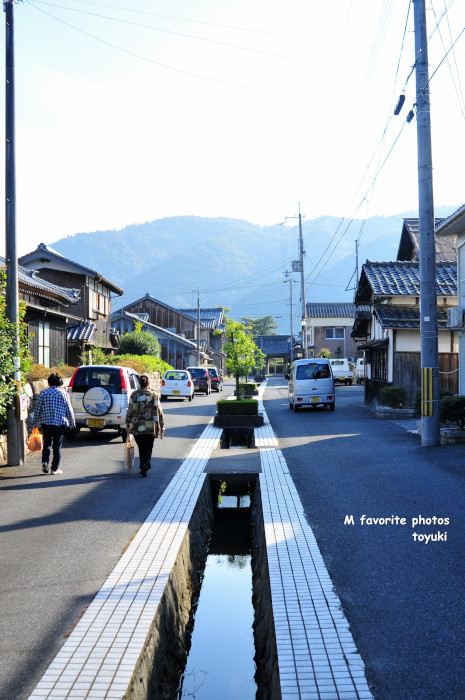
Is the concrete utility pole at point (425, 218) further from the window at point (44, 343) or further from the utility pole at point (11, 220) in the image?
the window at point (44, 343)

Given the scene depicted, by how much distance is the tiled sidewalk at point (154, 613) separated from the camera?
3.56 meters

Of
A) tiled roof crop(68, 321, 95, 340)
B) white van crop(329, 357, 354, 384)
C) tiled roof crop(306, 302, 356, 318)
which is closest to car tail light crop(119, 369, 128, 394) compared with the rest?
tiled roof crop(68, 321, 95, 340)

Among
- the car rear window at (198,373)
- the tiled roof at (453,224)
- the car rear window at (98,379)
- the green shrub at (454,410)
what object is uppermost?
the tiled roof at (453,224)

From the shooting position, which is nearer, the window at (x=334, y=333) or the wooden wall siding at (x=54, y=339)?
the wooden wall siding at (x=54, y=339)

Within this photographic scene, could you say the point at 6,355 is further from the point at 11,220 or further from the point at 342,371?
the point at 342,371

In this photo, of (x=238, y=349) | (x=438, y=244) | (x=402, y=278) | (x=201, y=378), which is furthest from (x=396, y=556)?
(x=201, y=378)

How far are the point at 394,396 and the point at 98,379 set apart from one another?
35.8 ft

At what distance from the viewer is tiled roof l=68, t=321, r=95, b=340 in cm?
3328

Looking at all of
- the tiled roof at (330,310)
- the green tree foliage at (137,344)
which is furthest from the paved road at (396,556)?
the tiled roof at (330,310)

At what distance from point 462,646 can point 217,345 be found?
80.0 m

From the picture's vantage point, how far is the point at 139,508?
26.5 feet

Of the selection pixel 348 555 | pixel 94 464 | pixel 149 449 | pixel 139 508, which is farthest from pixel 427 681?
pixel 94 464

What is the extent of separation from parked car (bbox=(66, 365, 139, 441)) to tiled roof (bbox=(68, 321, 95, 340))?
739 inches

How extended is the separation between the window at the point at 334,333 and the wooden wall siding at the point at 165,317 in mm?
14787
